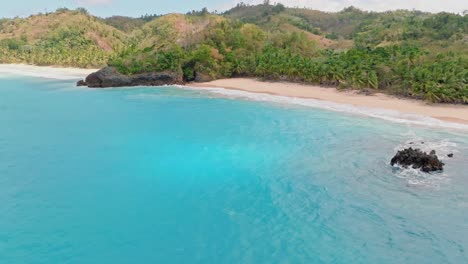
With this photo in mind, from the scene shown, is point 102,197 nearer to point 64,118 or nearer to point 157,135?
point 157,135

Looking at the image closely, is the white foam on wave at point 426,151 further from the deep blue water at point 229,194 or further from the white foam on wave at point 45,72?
the white foam on wave at point 45,72

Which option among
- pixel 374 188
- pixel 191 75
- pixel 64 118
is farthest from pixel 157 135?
pixel 191 75

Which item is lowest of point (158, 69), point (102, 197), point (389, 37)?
point (102, 197)

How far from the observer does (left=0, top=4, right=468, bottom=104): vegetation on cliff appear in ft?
139

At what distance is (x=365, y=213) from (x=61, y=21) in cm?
14734

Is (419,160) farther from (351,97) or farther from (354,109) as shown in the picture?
(351,97)

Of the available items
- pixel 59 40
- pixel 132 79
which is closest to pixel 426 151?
pixel 132 79

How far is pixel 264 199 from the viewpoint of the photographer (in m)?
19.2

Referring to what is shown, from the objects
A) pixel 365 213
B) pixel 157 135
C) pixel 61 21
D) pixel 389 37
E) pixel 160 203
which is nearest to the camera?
pixel 365 213

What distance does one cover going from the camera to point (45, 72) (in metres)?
94.7

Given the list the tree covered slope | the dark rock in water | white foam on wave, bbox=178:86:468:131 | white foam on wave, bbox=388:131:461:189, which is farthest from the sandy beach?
the tree covered slope

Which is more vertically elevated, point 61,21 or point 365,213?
point 61,21

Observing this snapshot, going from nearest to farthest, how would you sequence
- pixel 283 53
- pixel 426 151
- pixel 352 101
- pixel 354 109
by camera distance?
pixel 426 151 → pixel 354 109 → pixel 352 101 → pixel 283 53

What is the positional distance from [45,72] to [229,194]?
87.0 m
